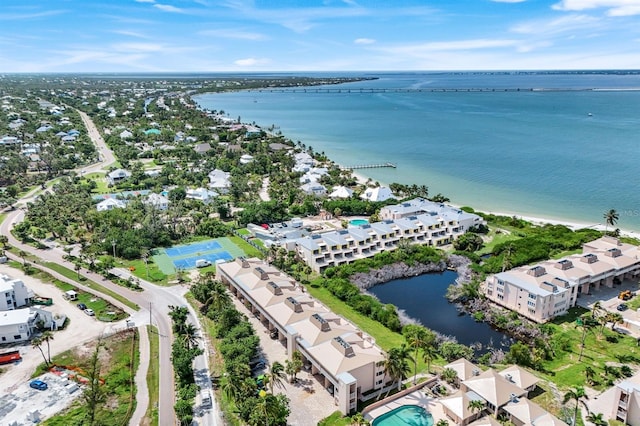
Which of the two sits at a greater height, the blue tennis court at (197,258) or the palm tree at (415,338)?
the palm tree at (415,338)

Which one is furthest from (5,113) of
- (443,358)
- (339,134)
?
(443,358)

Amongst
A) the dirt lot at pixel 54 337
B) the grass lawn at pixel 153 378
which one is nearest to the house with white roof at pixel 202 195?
the dirt lot at pixel 54 337

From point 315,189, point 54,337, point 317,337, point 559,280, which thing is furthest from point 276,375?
point 315,189

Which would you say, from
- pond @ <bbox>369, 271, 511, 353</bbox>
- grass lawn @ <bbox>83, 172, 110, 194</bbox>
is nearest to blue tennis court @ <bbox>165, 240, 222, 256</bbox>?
pond @ <bbox>369, 271, 511, 353</bbox>

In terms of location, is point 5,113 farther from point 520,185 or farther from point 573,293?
point 573,293

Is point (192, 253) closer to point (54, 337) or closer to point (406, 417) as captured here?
point (54, 337)

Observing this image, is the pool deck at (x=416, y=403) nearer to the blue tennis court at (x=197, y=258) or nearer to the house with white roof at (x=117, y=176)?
the blue tennis court at (x=197, y=258)
